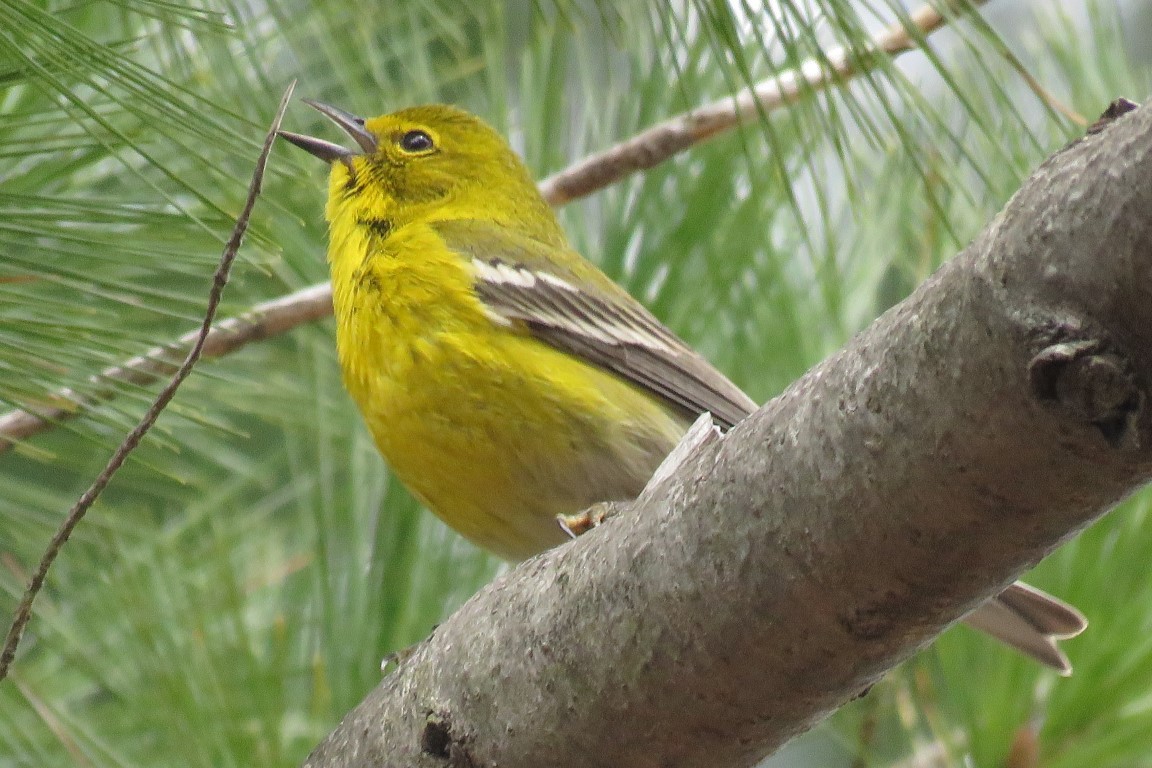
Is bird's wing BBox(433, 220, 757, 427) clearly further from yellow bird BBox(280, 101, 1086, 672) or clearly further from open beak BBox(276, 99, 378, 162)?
open beak BBox(276, 99, 378, 162)

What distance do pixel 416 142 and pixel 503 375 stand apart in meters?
1.07

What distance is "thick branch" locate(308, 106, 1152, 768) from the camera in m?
1.15

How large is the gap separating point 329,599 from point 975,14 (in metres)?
1.72

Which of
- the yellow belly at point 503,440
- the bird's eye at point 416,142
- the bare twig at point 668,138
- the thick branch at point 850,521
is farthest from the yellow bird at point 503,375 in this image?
the thick branch at point 850,521

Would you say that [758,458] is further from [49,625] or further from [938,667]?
[49,625]

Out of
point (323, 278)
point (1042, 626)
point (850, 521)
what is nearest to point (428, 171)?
point (323, 278)

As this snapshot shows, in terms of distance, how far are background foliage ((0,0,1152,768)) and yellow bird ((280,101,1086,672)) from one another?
166 millimetres

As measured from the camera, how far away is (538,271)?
3.27 m

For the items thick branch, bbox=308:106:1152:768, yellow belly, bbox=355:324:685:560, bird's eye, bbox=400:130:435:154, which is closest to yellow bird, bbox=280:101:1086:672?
yellow belly, bbox=355:324:685:560

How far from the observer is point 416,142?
11.7ft

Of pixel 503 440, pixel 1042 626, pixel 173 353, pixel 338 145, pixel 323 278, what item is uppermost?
pixel 338 145

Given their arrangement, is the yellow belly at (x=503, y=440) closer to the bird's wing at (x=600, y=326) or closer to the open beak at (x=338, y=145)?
the bird's wing at (x=600, y=326)

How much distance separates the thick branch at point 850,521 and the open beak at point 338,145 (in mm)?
1745

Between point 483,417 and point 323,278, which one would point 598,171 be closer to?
point 483,417
